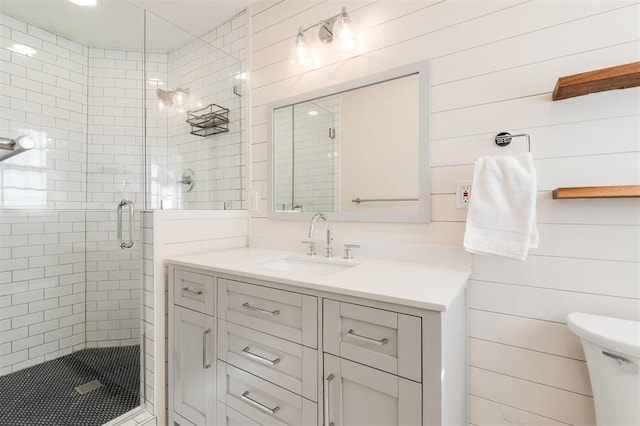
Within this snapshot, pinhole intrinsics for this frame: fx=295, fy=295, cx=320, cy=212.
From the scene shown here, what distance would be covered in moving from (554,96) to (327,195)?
3.53 feet

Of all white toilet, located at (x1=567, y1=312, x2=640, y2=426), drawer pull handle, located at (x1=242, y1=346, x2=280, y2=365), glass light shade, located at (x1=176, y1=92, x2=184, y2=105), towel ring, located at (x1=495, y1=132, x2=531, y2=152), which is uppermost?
glass light shade, located at (x1=176, y1=92, x2=184, y2=105)

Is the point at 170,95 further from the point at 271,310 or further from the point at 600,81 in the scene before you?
the point at 600,81

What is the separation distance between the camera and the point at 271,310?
1160 millimetres

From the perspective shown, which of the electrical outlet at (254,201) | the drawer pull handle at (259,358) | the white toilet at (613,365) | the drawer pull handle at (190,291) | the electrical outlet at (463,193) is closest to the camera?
the white toilet at (613,365)

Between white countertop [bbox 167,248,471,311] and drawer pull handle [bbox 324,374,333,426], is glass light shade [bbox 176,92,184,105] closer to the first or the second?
white countertop [bbox 167,248,471,311]

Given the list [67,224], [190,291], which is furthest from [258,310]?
[67,224]

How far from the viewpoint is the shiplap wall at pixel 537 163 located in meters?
1.02

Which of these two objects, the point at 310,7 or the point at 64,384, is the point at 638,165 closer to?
the point at 310,7

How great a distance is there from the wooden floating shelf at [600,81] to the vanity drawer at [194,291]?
156 centimetres

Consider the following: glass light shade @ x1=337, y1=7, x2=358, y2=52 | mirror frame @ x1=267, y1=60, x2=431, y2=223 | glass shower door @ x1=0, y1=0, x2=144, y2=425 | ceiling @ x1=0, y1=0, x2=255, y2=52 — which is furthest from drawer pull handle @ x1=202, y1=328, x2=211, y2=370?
ceiling @ x1=0, y1=0, x2=255, y2=52

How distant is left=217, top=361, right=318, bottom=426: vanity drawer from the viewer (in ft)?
3.46

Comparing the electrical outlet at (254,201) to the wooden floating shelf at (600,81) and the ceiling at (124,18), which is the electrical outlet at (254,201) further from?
the wooden floating shelf at (600,81)

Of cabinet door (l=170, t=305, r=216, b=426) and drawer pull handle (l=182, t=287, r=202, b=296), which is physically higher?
drawer pull handle (l=182, t=287, r=202, b=296)

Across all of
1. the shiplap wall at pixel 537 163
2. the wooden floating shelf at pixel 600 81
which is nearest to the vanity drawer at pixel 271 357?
the shiplap wall at pixel 537 163
